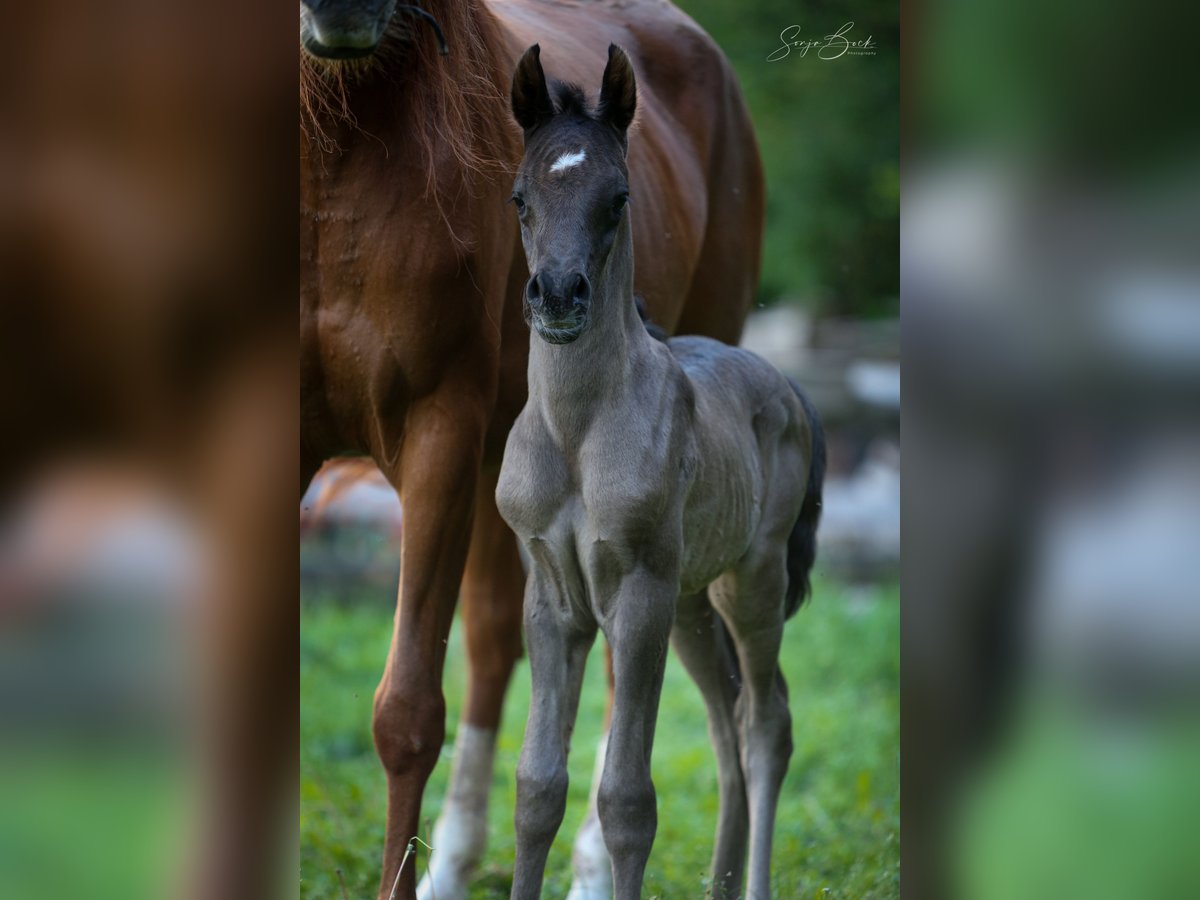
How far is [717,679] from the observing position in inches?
155

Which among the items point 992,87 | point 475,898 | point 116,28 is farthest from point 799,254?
point 116,28

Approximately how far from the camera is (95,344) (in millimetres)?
2449

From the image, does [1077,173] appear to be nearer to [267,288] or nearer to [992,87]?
[992,87]

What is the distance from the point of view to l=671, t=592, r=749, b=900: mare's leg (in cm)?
384

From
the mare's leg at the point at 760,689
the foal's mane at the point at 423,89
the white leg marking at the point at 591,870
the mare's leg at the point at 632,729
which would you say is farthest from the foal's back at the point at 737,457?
the white leg marking at the point at 591,870

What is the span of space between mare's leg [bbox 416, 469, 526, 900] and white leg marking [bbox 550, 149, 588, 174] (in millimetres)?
1764

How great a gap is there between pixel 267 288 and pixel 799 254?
6.30m

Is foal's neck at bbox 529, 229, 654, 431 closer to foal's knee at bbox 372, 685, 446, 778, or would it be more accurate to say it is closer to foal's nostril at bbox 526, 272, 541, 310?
foal's nostril at bbox 526, 272, 541, 310

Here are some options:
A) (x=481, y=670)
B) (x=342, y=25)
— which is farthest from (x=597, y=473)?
(x=481, y=670)

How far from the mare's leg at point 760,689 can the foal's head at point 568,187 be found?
1.08 m

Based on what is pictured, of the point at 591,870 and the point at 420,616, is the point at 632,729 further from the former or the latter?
the point at 591,870

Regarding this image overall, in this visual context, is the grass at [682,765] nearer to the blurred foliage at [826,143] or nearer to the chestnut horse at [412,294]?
the chestnut horse at [412,294]
